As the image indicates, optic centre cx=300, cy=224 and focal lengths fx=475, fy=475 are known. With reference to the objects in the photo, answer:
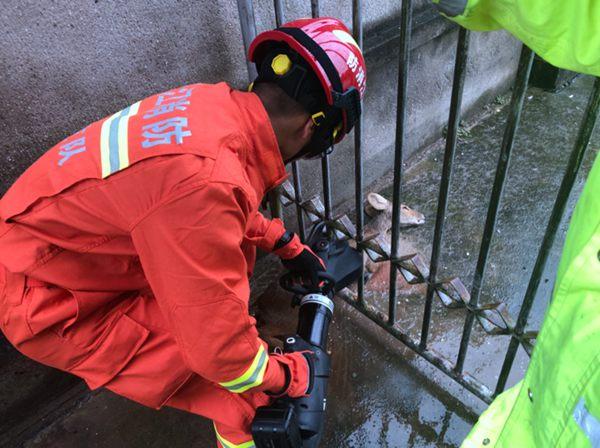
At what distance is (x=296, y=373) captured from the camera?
1850mm

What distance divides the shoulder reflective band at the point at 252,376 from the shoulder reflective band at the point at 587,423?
105 centimetres

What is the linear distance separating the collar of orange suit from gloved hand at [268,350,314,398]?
26.9 inches

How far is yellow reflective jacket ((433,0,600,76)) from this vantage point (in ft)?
3.07

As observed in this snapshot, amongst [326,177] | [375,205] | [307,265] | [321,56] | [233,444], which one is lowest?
[375,205]

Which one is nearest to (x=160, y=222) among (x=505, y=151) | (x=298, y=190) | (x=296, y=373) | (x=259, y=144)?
(x=259, y=144)

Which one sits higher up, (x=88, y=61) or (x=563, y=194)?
(x=88, y=61)

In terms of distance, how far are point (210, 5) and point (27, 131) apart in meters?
0.95

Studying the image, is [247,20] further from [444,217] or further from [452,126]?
[444,217]

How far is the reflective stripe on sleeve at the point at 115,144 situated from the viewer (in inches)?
54.3

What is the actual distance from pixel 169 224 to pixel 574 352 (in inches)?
39.3

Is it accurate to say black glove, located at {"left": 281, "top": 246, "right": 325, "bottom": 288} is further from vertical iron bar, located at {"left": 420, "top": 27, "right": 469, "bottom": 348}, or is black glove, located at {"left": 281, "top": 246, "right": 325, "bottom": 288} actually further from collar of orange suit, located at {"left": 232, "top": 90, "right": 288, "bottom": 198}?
collar of orange suit, located at {"left": 232, "top": 90, "right": 288, "bottom": 198}

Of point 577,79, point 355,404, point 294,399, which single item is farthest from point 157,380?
point 577,79

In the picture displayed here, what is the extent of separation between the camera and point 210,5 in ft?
7.03

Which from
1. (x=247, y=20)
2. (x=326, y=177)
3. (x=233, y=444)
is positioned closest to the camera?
(x=233, y=444)
